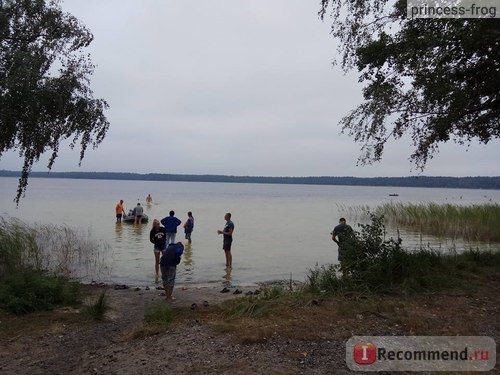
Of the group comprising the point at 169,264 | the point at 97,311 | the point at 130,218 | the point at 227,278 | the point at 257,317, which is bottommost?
the point at 227,278

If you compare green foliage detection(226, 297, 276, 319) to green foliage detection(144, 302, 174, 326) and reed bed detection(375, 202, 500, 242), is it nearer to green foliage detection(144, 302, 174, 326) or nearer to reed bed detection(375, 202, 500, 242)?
green foliage detection(144, 302, 174, 326)

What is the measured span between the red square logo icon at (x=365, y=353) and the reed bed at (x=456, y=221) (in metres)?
19.8

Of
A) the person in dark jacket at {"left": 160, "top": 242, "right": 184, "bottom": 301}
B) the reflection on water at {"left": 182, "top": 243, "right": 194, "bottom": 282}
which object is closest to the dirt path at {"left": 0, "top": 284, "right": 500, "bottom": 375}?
the person in dark jacket at {"left": 160, "top": 242, "right": 184, "bottom": 301}

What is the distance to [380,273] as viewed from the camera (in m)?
9.21

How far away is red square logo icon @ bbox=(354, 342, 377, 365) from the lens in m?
5.89

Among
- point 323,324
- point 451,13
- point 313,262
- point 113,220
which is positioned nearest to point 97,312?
point 323,324

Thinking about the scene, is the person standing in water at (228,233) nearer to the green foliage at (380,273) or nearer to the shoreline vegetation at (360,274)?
the shoreline vegetation at (360,274)

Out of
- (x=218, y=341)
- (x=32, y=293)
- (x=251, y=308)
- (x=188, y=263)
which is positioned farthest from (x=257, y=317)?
(x=188, y=263)

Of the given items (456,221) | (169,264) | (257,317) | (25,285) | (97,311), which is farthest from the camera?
(456,221)

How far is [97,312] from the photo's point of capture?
28.2 feet

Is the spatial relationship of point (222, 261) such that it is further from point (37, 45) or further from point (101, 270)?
point (37, 45)

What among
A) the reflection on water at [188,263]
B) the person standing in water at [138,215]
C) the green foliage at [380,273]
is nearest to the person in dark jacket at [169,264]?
the green foliage at [380,273]

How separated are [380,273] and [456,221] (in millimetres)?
18703

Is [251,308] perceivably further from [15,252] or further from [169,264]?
[15,252]
